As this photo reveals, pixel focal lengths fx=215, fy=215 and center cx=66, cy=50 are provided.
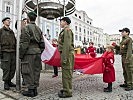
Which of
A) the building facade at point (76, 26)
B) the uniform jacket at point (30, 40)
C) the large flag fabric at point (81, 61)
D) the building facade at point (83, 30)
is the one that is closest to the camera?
the uniform jacket at point (30, 40)

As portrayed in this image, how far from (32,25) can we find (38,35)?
314 mm

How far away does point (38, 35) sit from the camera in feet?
19.1

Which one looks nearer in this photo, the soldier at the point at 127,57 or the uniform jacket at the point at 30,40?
the uniform jacket at the point at 30,40

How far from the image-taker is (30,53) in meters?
5.68

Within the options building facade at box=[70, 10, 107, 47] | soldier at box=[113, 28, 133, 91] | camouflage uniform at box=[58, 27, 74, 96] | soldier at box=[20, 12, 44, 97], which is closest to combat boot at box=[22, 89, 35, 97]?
soldier at box=[20, 12, 44, 97]

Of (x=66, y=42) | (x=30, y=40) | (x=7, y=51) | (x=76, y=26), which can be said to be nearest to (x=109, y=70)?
(x=66, y=42)

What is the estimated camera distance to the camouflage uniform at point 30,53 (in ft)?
18.3

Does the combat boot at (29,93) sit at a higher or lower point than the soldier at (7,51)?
lower

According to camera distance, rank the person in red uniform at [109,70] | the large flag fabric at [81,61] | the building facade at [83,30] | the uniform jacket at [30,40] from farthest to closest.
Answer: the building facade at [83,30], the large flag fabric at [81,61], the person in red uniform at [109,70], the uniform jacket at [30,40]

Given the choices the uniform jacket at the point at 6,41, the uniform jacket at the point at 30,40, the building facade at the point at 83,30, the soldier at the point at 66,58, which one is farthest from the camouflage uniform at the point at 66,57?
the building facade at the point at 83,30

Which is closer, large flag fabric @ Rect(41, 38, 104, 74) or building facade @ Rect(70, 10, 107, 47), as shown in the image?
large flag fabric @ Rect(41, 38, 104, 74)

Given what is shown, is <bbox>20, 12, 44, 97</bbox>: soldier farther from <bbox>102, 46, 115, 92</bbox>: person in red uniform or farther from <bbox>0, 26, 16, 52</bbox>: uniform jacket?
<bbox>102, 46, 115, 92</bbox>: person in red uniform

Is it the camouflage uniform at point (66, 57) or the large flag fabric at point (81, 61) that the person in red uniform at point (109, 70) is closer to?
the large flag fabric at point (81, 61)

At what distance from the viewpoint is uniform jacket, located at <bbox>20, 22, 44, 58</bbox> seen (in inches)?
219
